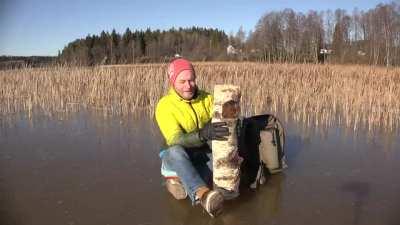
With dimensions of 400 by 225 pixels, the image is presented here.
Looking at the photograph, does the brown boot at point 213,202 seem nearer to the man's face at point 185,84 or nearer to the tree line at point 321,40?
the man's face at point 185,84

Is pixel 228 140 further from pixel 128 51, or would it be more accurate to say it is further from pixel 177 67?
pixel 128 51

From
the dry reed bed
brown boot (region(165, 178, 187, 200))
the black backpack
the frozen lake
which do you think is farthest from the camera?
the dry reed bed

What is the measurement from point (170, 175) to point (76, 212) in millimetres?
739

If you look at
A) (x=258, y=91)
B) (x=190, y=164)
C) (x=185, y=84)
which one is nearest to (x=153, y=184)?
(x=190, y=164)

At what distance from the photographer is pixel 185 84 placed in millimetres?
3080

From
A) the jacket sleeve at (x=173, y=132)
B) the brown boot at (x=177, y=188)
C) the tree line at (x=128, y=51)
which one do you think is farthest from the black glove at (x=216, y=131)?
the tree line at (x=128, y=51)

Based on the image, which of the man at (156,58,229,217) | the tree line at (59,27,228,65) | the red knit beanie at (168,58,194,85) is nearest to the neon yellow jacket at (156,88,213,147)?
the man at (156,58,229,217)

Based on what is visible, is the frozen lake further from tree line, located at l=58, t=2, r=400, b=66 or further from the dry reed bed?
tree line, located at l=58, t=2, r=400, b=66

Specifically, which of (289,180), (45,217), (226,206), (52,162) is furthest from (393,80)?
(45,217)

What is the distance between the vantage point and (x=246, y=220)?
2.79 metres

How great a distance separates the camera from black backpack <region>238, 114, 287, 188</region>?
3.43 m

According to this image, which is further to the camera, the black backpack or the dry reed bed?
the dry reed bed

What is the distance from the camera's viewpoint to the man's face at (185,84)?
10.1 feet

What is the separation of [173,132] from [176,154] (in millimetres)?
200
